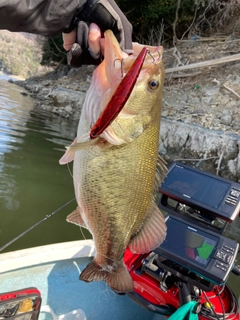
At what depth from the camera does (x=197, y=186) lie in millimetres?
2652

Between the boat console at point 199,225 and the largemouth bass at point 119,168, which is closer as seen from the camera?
the largemouth bass at point 119,168

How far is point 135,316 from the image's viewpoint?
302cm

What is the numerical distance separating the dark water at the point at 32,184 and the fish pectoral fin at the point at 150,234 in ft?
10.6

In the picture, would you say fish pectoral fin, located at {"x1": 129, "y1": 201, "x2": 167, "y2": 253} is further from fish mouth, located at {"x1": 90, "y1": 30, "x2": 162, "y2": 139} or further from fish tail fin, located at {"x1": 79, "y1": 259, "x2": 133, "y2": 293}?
fish mouth, located at {"x1": 90, "y1": 30, "x2": 162, "y2": 139}

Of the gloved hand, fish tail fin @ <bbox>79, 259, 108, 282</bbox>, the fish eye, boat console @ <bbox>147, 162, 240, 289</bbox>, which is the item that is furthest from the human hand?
boat console @ <bbox>147, 162, 240, 289</bbox>

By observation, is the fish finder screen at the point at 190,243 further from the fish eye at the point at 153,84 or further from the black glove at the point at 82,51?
the black glove at the point at 82,51

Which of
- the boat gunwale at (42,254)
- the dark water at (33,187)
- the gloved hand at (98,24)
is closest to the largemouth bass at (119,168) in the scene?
the gloved hand at (98,24)

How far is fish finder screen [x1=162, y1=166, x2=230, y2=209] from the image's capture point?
8.38 feet

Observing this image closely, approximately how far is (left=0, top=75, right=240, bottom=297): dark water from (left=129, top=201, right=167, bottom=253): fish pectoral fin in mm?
3231

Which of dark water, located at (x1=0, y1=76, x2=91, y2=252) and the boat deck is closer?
the boat deck

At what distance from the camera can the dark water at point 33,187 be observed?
4805mm

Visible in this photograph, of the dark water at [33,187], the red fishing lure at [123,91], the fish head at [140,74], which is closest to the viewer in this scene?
the red fishing lure at [123,91]

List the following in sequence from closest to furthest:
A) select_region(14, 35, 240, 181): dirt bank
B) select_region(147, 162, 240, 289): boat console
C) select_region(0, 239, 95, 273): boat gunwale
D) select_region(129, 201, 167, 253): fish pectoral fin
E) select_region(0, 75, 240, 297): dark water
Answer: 1. select_region(129, 201, 167, 253): fish pectoral fin
2. select_region(147, 162, 240, 289): boat console
3. select_region(0, 239, 95, 273): boat gunwale
4. select_region(0, 75, 240, 297): dark water
5. select_region(14, 35, 240, 181): dirt bank

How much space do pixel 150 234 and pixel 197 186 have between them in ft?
3.86
